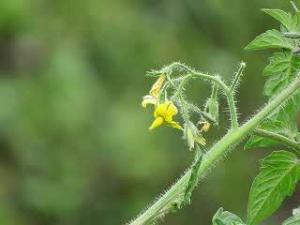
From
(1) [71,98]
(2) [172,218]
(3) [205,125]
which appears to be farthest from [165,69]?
(2) [172,218]

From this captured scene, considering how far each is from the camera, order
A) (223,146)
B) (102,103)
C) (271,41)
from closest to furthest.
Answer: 1. (223,146)
2. (271,41)
3. (102,103)

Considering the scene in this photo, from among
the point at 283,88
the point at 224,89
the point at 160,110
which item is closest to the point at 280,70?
the point at 283,88

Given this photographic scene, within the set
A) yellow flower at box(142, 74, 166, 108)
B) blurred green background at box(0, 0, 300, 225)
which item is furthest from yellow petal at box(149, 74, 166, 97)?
blurred green background at box(0, 0, 300, 225)

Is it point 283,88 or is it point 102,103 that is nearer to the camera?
point 283,88

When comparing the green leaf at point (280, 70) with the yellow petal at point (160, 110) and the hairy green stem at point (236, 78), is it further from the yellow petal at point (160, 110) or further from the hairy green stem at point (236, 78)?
the yellow petal at point (160, 110)

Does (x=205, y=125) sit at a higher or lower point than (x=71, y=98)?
higher

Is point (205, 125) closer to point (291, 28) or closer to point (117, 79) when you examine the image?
point (291, 28)

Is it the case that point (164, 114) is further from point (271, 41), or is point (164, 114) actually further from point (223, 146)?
point (271, 41)
